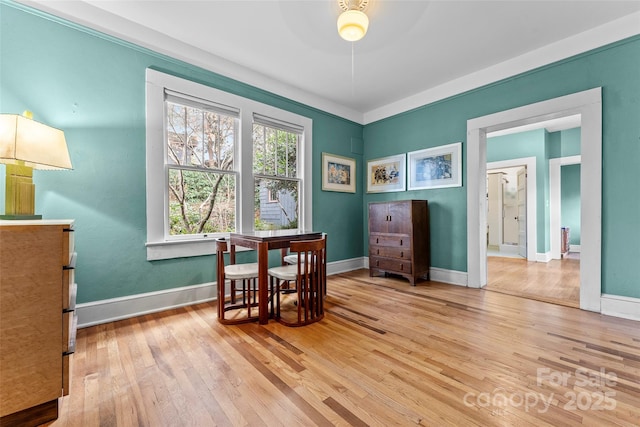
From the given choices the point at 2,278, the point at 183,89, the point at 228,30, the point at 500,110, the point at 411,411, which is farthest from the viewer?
the point at 500,110

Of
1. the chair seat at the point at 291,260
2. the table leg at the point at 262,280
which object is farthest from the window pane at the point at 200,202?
the table leg at the point at 262,280

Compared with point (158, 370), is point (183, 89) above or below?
above

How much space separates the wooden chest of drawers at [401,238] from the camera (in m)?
3.72

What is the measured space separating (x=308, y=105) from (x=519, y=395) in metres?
4.06

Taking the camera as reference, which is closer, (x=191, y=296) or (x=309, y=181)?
(x=191, y=296)

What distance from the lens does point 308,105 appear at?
4.10 m

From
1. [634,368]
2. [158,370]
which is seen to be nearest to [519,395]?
[634,368]

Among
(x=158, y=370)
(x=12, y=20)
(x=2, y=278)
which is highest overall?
(x=12, y=20)

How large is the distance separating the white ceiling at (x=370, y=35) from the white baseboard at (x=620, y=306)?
257 centimetres

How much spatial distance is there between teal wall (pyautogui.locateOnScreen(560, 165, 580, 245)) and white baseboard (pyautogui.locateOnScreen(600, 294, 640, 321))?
554cm

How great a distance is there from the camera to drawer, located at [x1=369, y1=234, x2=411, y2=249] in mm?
3767

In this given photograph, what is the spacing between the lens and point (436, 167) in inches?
156

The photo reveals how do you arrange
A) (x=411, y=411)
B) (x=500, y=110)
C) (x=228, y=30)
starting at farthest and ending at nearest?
1. (x=500, y=110)
2. (x=228, y=30)
3. (x=411, y=411)

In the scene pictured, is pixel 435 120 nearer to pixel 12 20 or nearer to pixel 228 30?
pixel 228 30
